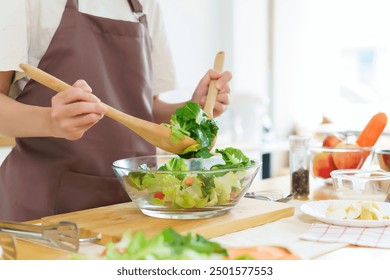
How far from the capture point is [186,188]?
1150 millimetres

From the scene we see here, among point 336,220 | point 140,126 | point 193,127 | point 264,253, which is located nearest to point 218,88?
point 193,127

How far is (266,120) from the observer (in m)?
4.15

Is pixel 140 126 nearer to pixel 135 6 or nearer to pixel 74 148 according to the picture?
pixel 74 148

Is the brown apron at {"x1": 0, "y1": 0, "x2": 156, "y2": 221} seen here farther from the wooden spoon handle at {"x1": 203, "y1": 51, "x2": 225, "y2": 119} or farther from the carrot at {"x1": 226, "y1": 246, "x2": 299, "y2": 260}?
the carrot at {"x1": 226, "y1": 246, "x2": 299, "y2": 260}

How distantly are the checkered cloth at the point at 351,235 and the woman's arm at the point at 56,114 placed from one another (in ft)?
1.46

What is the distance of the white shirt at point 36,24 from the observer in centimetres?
131

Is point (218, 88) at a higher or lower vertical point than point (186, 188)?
higher

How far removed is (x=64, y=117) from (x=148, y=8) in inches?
25.9

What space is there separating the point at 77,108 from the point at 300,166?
2.35ft

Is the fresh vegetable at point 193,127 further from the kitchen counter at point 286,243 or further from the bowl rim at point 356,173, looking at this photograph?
the bowl rim at point 356,173

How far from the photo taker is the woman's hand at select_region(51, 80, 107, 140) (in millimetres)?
1069

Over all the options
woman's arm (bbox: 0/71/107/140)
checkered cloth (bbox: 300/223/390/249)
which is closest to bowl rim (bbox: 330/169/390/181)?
checkered cloth (bbox: 300/223/390/249)

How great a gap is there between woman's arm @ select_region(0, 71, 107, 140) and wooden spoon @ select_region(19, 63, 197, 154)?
3 centimetres

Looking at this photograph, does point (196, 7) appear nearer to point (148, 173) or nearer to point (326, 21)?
point (326, 21)
